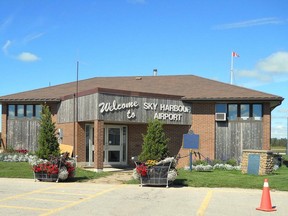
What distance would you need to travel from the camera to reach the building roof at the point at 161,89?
2338cm

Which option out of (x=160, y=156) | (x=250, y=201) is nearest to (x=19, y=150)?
(x=160, y=156)

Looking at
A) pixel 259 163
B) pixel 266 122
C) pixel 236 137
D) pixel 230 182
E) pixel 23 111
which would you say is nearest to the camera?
pixel 230 182

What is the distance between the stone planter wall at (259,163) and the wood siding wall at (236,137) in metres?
4.54

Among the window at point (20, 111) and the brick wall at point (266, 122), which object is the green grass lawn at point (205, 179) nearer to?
the brick wall at point (266, 122)

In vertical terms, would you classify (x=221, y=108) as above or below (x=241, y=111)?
above

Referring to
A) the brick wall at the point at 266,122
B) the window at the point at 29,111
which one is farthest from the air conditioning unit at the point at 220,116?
the window at the point at 29,111

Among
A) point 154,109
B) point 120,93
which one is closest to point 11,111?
point 120,93

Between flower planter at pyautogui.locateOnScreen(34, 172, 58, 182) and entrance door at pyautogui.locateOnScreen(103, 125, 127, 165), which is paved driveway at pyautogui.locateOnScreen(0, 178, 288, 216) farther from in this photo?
entrance door at pyautogui.locateOnScreen(103, 125, 127, 165)

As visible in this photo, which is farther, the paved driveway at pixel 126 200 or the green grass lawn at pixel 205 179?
the green grass lawn at pixel 205 179

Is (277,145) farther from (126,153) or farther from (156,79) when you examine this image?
(126,153)

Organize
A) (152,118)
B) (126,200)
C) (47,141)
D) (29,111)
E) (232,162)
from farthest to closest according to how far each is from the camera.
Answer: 1. (29,111)
2. (152,118)
3. (232,162)
4. (47,141)
5. (126,200)

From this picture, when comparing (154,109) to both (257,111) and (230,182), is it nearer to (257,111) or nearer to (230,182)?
(257,111)

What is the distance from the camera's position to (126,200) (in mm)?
11477

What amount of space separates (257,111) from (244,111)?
73 cm
